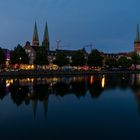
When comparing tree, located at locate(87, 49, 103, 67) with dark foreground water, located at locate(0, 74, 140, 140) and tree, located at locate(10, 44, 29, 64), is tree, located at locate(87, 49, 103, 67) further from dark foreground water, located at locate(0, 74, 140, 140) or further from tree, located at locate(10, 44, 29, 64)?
dark foreground water, located at locate(0, 74, 140, 140)

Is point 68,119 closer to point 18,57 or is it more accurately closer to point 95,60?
point 18,57

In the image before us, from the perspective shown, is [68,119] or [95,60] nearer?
[68,119]

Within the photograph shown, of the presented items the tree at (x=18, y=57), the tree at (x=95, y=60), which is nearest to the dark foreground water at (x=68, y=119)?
the tree at (x=18, y=57)

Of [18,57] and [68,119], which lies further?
[18,57]

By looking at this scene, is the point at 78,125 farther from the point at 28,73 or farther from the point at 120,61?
the point at 120,61

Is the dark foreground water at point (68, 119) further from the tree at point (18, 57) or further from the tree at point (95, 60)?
the tree at point (95, 60)

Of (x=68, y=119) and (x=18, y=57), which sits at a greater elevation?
(x=18, y=57)

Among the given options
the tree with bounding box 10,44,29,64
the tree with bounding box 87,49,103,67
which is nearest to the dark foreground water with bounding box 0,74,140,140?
the tree with bounding box 10,44,29,64

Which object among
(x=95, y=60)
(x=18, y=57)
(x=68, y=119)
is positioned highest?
(x=18, y=57)

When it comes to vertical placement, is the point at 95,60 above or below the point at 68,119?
above

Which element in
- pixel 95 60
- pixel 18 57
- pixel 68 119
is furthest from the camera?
pixel 95 60

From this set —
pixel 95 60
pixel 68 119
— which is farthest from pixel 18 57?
pixel 68 119

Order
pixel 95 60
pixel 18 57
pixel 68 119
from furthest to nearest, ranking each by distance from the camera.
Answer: pixel 95 60 < pixel 18 57 < pixel 68 119

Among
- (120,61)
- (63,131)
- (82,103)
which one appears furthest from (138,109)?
(120,61)
